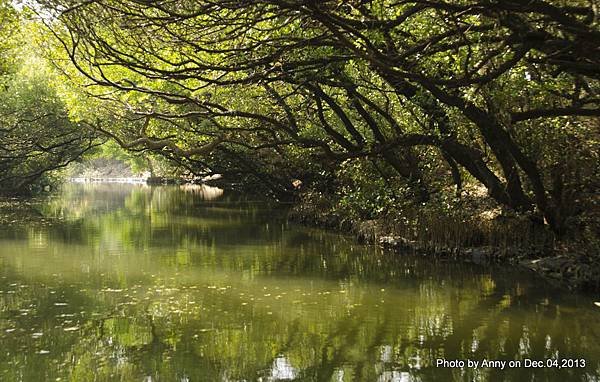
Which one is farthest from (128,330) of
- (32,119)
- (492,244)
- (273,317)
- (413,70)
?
(32,119)

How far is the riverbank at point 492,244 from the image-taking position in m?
12.3

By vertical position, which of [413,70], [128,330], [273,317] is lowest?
[128,330]

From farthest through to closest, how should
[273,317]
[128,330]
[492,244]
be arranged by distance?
[492,244] < [273,317] < [128,330]

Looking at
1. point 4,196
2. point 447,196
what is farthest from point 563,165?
point 4,196

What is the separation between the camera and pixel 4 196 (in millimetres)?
40188

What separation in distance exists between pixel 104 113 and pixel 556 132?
714 inches

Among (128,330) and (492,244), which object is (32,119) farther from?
(128,330)

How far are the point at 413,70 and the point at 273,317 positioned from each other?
541cm

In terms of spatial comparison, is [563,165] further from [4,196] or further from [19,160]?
[4,196]

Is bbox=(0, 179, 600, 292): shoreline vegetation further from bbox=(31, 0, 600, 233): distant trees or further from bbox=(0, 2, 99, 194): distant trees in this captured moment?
bbox=(0, 2, 99, 194): distant trees

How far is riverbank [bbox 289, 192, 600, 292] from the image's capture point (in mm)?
12336

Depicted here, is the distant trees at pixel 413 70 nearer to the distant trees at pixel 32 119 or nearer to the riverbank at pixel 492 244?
the riverbank at pixel 492 244

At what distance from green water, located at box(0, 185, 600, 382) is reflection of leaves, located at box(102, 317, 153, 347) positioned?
0.03 meters

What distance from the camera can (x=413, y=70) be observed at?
38.4ft
